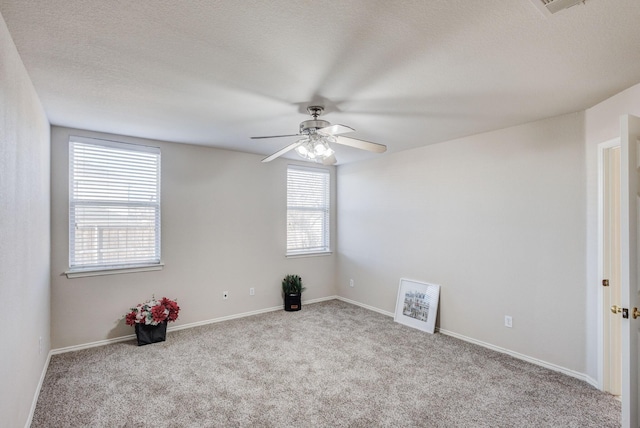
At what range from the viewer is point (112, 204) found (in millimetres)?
3785

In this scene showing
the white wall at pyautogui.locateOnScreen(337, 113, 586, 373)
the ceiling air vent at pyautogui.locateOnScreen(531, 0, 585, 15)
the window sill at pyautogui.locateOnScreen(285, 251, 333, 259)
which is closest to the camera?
the ceiling air vent at pyautogui.locateOnScreen(531, 0, 585, 15)

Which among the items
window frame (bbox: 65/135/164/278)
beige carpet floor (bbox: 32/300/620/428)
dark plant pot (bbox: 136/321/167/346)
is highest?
window frame (bbox: 65/135/164/278)

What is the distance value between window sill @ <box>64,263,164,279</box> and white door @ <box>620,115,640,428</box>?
4.37 m

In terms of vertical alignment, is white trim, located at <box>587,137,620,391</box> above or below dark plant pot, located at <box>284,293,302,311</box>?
above

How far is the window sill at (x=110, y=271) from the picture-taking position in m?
3.53

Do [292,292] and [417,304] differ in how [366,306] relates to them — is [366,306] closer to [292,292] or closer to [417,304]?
[417,304]

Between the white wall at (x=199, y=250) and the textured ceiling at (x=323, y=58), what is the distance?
44.7 inches

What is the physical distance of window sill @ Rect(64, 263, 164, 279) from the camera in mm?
3534

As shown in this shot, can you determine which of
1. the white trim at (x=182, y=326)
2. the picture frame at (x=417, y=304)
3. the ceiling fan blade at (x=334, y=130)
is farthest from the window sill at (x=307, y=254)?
the ceiling fan blade at (x=334, y=130)

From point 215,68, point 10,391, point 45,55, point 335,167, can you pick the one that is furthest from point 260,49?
point 335,167

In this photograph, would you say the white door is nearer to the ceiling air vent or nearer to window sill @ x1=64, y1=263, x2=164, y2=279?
the ceiling air vent

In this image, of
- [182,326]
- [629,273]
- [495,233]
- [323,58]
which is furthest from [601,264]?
[182,326]

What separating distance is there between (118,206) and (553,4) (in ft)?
13.9

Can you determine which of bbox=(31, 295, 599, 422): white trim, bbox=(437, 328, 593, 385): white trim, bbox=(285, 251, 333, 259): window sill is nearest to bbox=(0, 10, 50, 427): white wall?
bbox=(31, 295, 599, 422): white trim
